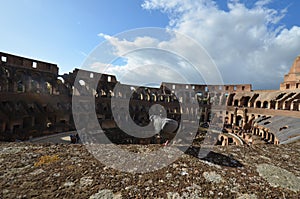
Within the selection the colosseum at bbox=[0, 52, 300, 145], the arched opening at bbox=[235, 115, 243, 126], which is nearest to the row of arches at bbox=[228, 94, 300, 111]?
the colosseum at bbox=[0, 52, 300, 145]

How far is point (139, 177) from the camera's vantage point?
1869mm

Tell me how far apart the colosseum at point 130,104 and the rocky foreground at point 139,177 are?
858 centimetres

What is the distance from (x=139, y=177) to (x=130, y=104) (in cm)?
2999

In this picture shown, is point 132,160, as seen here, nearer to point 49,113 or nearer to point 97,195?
point 97,195

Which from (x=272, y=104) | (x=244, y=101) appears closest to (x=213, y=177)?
(x=272, y=104)

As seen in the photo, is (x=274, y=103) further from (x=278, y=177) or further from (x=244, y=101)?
(x=278, y=177)

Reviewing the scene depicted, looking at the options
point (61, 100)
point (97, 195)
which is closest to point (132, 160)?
point (97, 195)

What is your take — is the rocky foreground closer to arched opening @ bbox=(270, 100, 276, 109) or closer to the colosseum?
the colosseum

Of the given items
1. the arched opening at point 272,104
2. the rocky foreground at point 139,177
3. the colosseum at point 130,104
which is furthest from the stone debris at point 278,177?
the arched opening at point 272,104

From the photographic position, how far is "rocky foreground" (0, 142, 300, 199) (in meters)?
1.55

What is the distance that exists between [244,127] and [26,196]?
31234 mm

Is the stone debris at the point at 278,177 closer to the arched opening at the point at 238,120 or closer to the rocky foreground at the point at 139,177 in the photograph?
the rocky foreground at the point at 139,177

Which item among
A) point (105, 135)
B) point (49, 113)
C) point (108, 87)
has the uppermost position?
point (108, 87)

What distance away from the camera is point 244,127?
26828 mm
